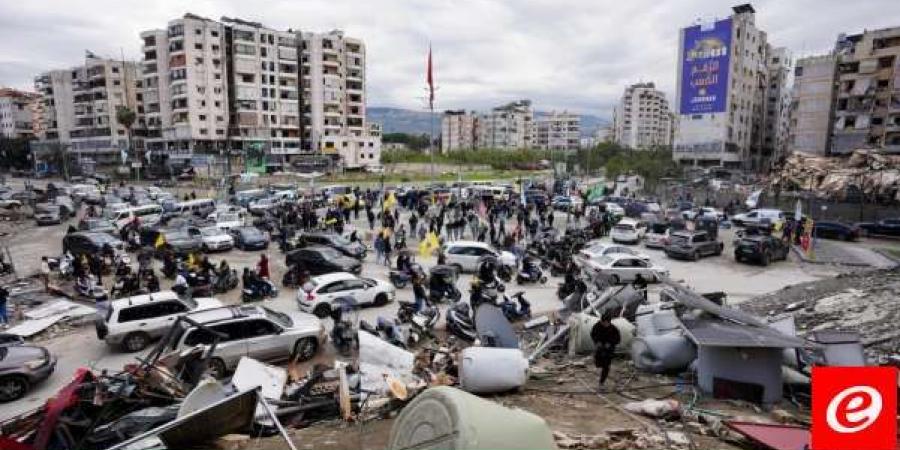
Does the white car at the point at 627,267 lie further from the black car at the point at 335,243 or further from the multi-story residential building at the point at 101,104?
the multi-story residential building at the point at 101,104

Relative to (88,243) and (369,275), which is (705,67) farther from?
(88,243)

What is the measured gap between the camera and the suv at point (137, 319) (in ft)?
41.2

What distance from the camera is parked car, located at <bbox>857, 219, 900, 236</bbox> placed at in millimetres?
31422

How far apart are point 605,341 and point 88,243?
23.6 meters

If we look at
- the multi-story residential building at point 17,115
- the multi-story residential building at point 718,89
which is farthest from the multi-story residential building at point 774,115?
the multi-story residential building at point 17,115

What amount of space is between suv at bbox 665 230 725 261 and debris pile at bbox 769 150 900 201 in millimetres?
21352

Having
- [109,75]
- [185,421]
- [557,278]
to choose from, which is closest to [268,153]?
[109,75]

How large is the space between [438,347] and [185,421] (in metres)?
6.86

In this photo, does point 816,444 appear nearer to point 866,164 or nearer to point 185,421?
point 185,421

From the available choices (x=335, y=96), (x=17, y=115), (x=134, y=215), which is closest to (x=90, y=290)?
(x=134, y=215)

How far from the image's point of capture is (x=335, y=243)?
2388 cm

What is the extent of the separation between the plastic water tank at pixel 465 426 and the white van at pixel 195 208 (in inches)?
1389

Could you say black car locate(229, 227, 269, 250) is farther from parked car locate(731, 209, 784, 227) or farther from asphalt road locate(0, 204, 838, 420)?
parked car locate(731, 209, 784, 227)

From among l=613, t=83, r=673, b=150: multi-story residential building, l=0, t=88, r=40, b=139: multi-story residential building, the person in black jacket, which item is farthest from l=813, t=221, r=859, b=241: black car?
l=0, t=88, r=40, b=139: multi-story residential building
